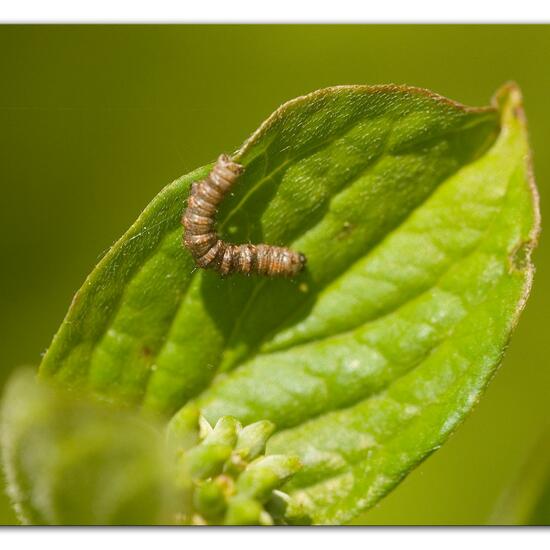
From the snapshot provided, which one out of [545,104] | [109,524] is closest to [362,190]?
[109,524]

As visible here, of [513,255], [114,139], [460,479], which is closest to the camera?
[513,255]

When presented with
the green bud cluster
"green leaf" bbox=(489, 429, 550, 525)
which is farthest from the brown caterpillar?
"green leaf" bbox=(489, 429, 550, 525)

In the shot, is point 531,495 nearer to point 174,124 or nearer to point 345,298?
point 345,298

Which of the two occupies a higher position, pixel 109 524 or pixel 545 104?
pixel 545 104

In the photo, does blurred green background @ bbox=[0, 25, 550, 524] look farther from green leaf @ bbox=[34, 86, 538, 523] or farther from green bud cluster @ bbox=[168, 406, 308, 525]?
green bud cluster @ bbox=[168, 406, 308, 525]

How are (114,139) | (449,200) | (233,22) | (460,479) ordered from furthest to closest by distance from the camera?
1. (460,479)
2. (114,139)
3. (233,22)
4. (449,200)

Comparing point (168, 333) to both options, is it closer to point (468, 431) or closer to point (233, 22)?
point (233, 22)

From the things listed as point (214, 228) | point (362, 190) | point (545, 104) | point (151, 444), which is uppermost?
point (545, 104)

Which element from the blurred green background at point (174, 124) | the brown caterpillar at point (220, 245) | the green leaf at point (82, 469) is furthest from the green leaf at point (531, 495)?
the green leaf at point (82, 469)
